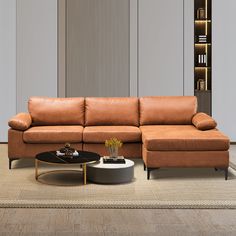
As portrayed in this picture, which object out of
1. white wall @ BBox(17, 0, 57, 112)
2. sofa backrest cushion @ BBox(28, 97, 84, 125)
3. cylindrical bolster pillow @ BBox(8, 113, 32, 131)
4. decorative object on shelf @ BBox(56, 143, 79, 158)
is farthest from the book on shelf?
decorative object on shelf @ BBox(56, 143, 79, 158)

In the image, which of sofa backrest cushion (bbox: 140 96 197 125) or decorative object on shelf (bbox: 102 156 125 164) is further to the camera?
sofa backrest cushion (bbox: 140 96 197 125)

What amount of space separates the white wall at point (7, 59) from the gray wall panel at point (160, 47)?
2.09 m

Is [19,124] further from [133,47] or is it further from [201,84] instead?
[201,84]

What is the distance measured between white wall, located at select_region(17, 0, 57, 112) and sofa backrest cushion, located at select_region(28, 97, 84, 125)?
154cm

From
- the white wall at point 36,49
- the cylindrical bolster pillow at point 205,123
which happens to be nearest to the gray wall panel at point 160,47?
the white wall at point 36,49

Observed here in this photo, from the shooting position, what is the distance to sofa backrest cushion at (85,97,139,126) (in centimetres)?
723

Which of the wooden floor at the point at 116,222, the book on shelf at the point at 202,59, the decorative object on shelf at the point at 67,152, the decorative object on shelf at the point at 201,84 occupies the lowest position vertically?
the wooden floor at the point at 116,222

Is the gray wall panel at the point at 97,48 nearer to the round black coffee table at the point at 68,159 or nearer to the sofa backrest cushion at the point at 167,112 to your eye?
the sofa backrest cushion at the point at 167,112

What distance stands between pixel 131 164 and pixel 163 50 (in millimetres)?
3428

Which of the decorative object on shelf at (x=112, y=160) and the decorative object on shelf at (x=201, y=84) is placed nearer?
Answer: the decorative object on shelf at (x=112, y=160)

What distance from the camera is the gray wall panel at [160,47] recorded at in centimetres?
871

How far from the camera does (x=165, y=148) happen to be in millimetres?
5926

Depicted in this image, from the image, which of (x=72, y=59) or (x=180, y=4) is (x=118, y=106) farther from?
(x=180, y=4)

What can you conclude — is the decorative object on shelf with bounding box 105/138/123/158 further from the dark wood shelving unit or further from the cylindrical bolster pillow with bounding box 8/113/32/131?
the dark wood shelving unit
